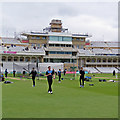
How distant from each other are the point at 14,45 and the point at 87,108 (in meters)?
76.6

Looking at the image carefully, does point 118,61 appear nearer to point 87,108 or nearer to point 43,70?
point 43,70

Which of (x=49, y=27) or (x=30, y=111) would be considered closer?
(x=30, y=111)

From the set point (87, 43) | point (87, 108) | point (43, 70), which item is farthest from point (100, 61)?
point (87, 108)

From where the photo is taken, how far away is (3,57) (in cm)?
7612

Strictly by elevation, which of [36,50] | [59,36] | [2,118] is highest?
[59,36]

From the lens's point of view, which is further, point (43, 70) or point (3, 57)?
point (3, 57)

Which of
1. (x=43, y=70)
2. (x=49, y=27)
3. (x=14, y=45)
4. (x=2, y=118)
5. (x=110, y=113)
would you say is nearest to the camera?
(x=2, y=118)

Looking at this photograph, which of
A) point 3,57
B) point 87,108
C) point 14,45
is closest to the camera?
point 87,108

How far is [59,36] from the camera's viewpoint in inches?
3366

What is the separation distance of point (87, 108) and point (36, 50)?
7011 cm

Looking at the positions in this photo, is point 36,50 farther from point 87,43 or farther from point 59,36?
point 87,43

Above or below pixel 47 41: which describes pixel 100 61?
below

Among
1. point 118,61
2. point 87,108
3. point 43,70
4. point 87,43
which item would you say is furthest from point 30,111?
point 87,43

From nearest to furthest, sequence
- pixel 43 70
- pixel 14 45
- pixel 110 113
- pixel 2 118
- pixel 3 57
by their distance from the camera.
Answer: pixel 2 118, pixel 110 113, pixel 43 70, pixel 3 57, pixel 14 45
